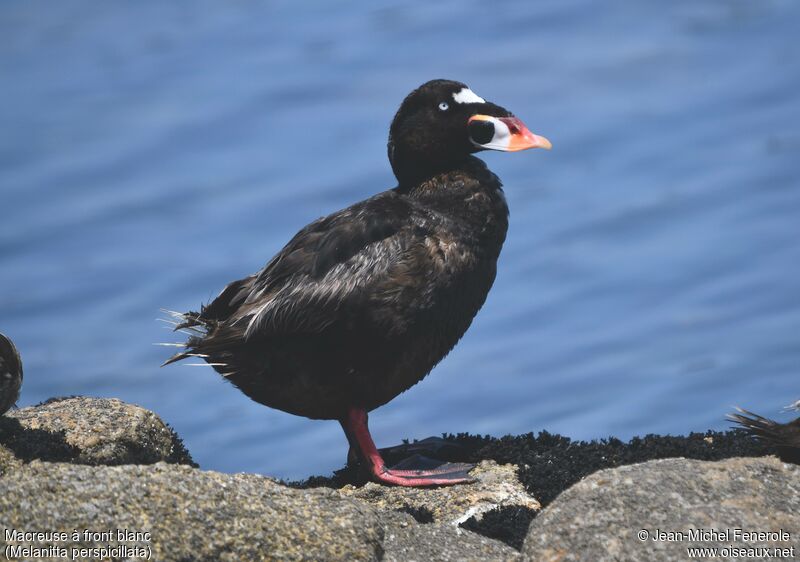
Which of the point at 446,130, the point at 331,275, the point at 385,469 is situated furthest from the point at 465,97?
the point at 385,469

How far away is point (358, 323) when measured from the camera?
7176mm

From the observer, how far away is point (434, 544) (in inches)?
221

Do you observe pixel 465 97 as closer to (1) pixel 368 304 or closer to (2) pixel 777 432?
(1) pixel 368 304

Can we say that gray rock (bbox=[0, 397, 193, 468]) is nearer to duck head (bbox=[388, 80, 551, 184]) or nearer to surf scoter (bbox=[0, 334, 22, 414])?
surf scoter (bbox=[0, 334, 22, 414])

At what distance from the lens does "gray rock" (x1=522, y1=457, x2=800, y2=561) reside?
5.01 metres

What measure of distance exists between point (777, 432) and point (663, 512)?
4.85 ft

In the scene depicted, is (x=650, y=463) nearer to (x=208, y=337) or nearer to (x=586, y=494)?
(x=586, y=494)

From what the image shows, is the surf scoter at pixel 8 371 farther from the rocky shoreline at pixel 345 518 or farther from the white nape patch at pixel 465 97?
the white nape patch at pixel 465 97

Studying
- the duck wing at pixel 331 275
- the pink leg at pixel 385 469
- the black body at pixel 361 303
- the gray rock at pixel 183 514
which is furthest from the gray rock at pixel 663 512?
the duck wing at pixel 331 275

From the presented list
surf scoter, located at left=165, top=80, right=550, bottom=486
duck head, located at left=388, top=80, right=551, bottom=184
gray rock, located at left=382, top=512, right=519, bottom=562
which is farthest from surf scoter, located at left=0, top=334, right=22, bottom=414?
duck head, located at left=388, top=80, right=551, bottom=184

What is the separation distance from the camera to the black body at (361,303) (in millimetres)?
7180

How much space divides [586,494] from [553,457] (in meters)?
1.86

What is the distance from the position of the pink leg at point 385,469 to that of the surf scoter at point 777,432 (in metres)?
1.50

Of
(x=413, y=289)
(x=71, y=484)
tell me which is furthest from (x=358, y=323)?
(x=71, y=484)
